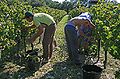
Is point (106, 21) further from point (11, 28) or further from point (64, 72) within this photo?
point (11, 28)

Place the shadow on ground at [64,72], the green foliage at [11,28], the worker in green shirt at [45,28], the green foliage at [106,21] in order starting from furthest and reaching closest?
the green foliage at [11,28] → the worker in green shirt at [45,28] → the shadow on ground at [64,72] → the green foliage at [106,21]

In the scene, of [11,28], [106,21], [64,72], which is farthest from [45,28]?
[106,21]

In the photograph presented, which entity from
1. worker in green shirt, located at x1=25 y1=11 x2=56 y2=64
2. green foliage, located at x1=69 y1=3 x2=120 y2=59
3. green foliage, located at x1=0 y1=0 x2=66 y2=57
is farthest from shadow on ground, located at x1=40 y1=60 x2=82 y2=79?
green foliage, located at x1=0 y1=0 x2=66 y2=57

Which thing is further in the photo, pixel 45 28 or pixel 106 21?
pixel 45 28

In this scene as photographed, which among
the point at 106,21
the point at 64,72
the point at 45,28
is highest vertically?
the point at 106,21

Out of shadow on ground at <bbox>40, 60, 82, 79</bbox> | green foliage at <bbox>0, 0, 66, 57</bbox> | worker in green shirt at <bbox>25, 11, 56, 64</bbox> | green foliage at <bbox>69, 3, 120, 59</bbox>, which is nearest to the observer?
green foliage at <bbox>69, 3, 120, 59</bbox>

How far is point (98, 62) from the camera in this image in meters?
8.30

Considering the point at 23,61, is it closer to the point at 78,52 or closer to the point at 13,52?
the point at 13,52

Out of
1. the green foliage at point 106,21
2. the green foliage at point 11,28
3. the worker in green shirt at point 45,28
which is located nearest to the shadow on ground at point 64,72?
the worker in green shirt at point 45,28

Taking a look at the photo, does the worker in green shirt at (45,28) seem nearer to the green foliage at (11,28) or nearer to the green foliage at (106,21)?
the green foliage at (11,28)

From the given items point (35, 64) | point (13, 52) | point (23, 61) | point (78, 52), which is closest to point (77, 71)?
point (78, 52)

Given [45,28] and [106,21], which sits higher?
[106,21]

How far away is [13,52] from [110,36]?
370cm

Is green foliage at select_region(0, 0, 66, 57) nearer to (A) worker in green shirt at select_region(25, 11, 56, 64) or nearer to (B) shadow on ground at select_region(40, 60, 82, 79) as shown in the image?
(A) worker in green shirt at select_region(25, 11, 56, 64)
